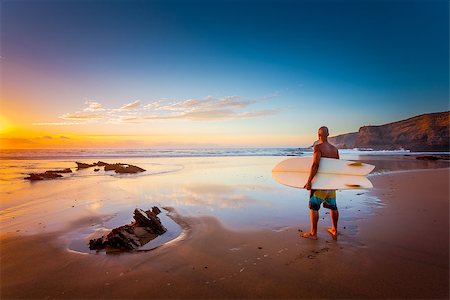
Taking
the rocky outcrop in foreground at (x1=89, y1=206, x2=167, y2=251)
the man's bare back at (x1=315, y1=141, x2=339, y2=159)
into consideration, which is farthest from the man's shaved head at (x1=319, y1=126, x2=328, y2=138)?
the rocky outcrop in foreground at (x1=89, y1=206, x2=167, y2=251)

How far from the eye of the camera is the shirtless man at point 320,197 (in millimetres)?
4844

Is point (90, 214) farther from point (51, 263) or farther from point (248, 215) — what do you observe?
point (248, 215)

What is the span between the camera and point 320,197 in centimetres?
494

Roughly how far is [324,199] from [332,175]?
19.8 inches

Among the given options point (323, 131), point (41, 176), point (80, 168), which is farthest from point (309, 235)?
point (80, 168)

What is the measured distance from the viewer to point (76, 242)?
15.1 ft

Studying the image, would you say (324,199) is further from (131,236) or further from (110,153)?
(110,153)

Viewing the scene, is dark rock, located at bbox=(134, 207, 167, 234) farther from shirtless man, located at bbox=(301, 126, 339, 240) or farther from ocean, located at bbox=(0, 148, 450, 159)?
ocean, located at bbox=(0, 148, 450, 159)

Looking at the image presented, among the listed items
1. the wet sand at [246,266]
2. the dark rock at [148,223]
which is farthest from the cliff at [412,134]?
the dark rock at [148,223]

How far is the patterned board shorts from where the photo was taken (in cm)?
489

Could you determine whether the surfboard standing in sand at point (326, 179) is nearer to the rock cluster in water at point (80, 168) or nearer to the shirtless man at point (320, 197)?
the shirtless man at point (320, 197)

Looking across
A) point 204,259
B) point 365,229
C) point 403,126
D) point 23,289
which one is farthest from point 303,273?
point 403,126

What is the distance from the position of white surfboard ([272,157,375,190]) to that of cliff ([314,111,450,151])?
54.2 meters

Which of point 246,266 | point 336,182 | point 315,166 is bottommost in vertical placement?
point 246,266
